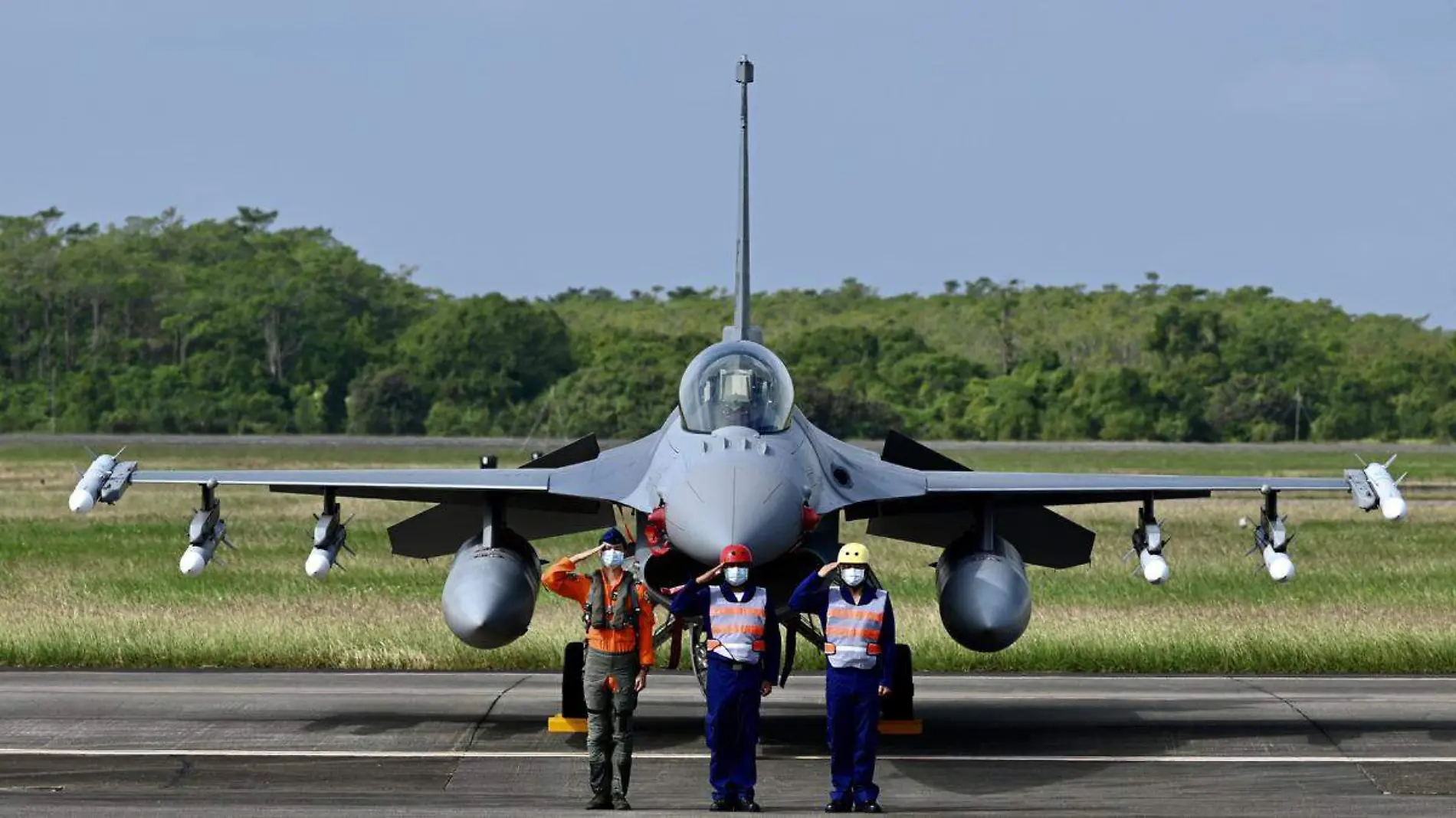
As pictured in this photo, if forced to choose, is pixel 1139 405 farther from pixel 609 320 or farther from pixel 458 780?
pixel 458 780

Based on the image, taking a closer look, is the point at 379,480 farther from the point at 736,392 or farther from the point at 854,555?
the point at 854,555

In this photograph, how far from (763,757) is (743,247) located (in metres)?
5.35

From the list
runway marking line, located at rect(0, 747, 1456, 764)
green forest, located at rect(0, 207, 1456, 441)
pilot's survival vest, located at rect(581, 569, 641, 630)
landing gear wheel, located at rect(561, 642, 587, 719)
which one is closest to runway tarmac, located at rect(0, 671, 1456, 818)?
runway marking line, located at rect(0, 747, 1456, 764)

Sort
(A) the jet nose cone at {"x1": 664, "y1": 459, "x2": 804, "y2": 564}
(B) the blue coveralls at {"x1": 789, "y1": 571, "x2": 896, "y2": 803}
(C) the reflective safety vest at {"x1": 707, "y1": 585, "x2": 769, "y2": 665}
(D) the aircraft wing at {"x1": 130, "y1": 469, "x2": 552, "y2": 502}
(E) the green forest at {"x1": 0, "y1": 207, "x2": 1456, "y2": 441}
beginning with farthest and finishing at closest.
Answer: (E) the green forest at {"x1": 0, "y1": 207, "x2": 1456, "y2": 441} → (D) the aircraft wing at {"x1": 130, "y1": 469, "x2": 552, "y2": 502} → (A) the jet nose cone at {"x1": 664, "y1": 459, "x2": 804, "y2": 564} → (B) the blue coveralls at {"x1": 789, "y1": 571, "x2": 896, "y2": 803} → (C) the reflective safety vest at {"x1": 707, "y1": 585, "x2": 769, "y2": 665}

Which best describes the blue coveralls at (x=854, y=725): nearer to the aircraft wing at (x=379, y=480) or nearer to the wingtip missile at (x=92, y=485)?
the aircraft wing at (x=379, y=480)

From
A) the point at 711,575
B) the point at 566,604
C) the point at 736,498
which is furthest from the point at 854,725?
the point at 566,604

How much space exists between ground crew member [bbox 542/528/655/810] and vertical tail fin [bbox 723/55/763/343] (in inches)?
A: 165

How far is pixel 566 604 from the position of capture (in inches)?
1061

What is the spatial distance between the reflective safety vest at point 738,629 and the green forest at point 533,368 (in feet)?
192

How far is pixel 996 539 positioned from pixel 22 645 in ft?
35.0

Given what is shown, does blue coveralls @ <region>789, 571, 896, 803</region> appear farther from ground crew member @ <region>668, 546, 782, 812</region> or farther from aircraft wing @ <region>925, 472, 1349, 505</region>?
aircraft wing @ <region>925, 472, 1349, 505</region>

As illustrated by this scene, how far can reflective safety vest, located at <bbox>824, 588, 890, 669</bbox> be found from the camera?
1291cm

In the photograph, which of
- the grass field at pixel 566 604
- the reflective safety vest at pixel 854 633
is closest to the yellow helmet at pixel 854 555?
the reflective safety vest at pixel 854 633

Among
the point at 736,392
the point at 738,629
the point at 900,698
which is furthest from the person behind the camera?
the point at 900,698
